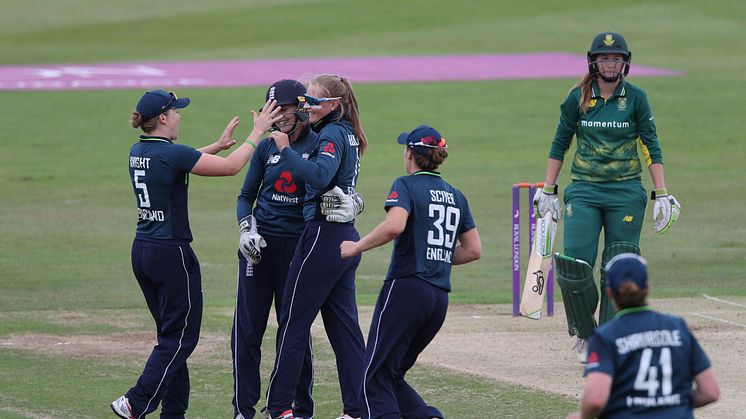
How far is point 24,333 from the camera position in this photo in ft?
37.2

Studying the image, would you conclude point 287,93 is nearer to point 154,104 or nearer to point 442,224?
point 154,104

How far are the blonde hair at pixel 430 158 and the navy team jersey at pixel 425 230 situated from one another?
8 cm

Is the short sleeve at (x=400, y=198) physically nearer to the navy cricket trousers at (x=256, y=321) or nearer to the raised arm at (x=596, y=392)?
the navy cricket trousers at (x=256, y=321)

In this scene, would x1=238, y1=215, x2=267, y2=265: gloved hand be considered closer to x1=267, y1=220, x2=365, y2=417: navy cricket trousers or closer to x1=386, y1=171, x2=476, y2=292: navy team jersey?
x1=267, y1=220, x2=365, y2=417: navy cricket trousers

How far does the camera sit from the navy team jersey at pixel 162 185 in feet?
25.4

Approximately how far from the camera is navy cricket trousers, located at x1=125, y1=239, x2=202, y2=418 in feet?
25.6

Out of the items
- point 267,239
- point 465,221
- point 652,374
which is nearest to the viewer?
point 652,374

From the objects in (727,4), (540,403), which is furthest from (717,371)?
(727,4)

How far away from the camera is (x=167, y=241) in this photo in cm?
785

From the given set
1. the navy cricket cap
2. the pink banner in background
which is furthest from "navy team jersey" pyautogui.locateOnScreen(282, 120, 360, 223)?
the pink banner in background

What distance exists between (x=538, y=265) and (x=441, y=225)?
3036 millimetres

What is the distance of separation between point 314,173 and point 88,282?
7.84 metres

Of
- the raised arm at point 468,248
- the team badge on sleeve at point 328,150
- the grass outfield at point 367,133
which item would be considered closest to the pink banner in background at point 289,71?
the grass outfield at point 367,133

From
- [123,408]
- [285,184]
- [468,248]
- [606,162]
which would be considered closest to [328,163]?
[285,184]
